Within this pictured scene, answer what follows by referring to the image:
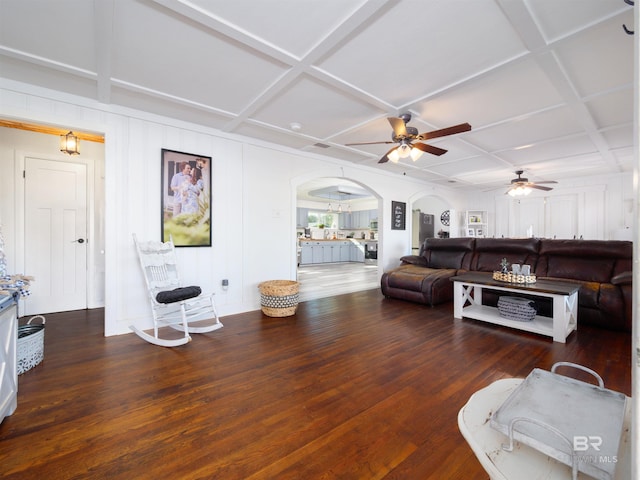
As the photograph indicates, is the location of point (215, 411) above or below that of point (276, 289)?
below

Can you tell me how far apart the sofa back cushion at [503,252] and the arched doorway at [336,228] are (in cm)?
361

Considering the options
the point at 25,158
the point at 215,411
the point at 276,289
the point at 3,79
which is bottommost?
the point at 215,411

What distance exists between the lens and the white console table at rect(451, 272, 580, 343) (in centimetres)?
294

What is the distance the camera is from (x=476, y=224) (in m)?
8.37

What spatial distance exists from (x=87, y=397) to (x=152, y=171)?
7.76 feet

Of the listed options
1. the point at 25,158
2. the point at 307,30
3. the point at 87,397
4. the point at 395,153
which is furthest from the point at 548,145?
the point at 25,158

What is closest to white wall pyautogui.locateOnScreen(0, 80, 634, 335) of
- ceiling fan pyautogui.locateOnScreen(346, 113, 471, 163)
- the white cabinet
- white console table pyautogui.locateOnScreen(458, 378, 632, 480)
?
ceiling fan pyautogui.locateOnScreen(346, 113, 471, 163)

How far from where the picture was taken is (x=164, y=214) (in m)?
3.39

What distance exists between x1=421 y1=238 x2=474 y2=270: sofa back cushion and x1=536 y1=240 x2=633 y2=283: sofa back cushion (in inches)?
41.6

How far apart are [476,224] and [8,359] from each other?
30.8 ft

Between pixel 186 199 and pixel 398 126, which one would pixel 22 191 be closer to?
pixel 186 199

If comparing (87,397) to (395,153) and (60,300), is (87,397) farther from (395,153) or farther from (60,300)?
(395,153)

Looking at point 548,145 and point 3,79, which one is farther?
point 548,145

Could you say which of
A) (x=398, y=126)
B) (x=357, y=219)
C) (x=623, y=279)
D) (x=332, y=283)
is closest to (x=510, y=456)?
(x=398, y=126)
